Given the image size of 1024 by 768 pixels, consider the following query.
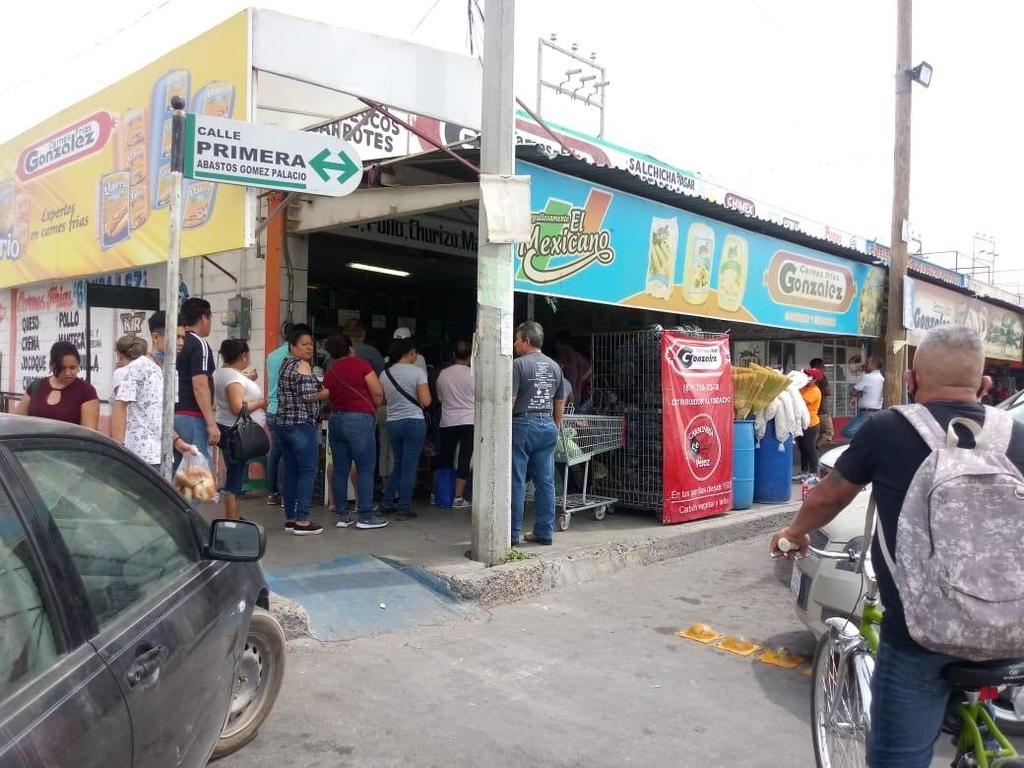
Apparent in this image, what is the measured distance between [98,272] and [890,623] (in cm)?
880

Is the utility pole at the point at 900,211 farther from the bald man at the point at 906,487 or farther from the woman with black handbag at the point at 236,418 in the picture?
the bald man at the point at 906,487

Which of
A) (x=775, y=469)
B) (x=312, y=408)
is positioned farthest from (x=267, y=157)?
(x=775, y=469)

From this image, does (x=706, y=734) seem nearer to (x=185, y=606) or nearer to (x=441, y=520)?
(x=185, y=606)

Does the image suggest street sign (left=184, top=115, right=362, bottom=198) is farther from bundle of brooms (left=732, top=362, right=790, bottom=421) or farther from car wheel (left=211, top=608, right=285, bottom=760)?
bundle of brooms (left=732, top=362, right=790, bottom=421)

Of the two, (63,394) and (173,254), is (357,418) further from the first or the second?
(173,254)

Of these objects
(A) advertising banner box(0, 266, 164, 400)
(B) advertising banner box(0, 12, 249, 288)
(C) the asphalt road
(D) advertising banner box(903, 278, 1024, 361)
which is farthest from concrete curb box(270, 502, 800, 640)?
(A) advertising banner box(0, 266, 164, 400)

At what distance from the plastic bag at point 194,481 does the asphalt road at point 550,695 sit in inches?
48.7

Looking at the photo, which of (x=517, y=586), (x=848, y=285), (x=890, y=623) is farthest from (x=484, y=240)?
(x=848, y=285)

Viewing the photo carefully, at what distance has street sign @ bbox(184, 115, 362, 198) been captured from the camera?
13.9 feet

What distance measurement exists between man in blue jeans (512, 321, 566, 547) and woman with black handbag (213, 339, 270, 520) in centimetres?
200

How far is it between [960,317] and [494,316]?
12.7 metres

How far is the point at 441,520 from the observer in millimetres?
7430

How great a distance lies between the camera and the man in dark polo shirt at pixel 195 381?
5680 millimetres

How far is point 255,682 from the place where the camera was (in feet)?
11.2
